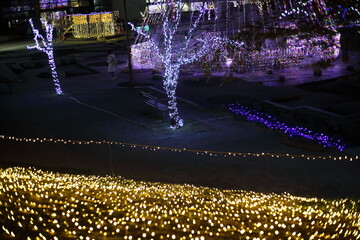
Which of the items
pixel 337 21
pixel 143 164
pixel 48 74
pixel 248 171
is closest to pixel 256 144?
pixel 248 171

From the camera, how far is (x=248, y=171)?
30.2 feet

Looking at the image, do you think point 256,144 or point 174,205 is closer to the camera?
point 174,205

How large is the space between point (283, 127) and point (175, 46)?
12.1m

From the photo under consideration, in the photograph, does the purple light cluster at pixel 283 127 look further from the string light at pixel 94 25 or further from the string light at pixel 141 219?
the string light at pixel 94 25

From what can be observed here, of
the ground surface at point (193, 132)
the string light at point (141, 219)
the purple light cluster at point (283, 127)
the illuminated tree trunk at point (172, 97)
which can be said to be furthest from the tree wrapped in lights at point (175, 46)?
the string light at point (141, 219)

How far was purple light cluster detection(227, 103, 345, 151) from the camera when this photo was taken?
11086 mm

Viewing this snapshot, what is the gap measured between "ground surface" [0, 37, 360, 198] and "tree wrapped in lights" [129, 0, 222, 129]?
959 millimetres

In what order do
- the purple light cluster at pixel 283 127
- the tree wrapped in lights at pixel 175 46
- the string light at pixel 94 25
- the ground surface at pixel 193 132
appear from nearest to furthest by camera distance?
the ground surface at pixel 193 132
the purple light cluster at pixel 283 127
the tree wrapped in lights at pixel 175 46
the string light at pixel 94 25

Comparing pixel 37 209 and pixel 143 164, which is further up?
pixel 37 209

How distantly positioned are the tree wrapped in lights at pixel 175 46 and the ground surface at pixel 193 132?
959 millimetres

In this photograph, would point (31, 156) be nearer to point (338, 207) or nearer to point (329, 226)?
point (338, 207)

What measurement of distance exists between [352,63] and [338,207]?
20.5m

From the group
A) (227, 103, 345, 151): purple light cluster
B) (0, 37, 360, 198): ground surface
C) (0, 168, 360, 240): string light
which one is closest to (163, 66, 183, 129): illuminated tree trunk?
(0, 37, 360, 198): ground surface

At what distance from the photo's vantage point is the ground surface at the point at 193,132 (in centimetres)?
902
